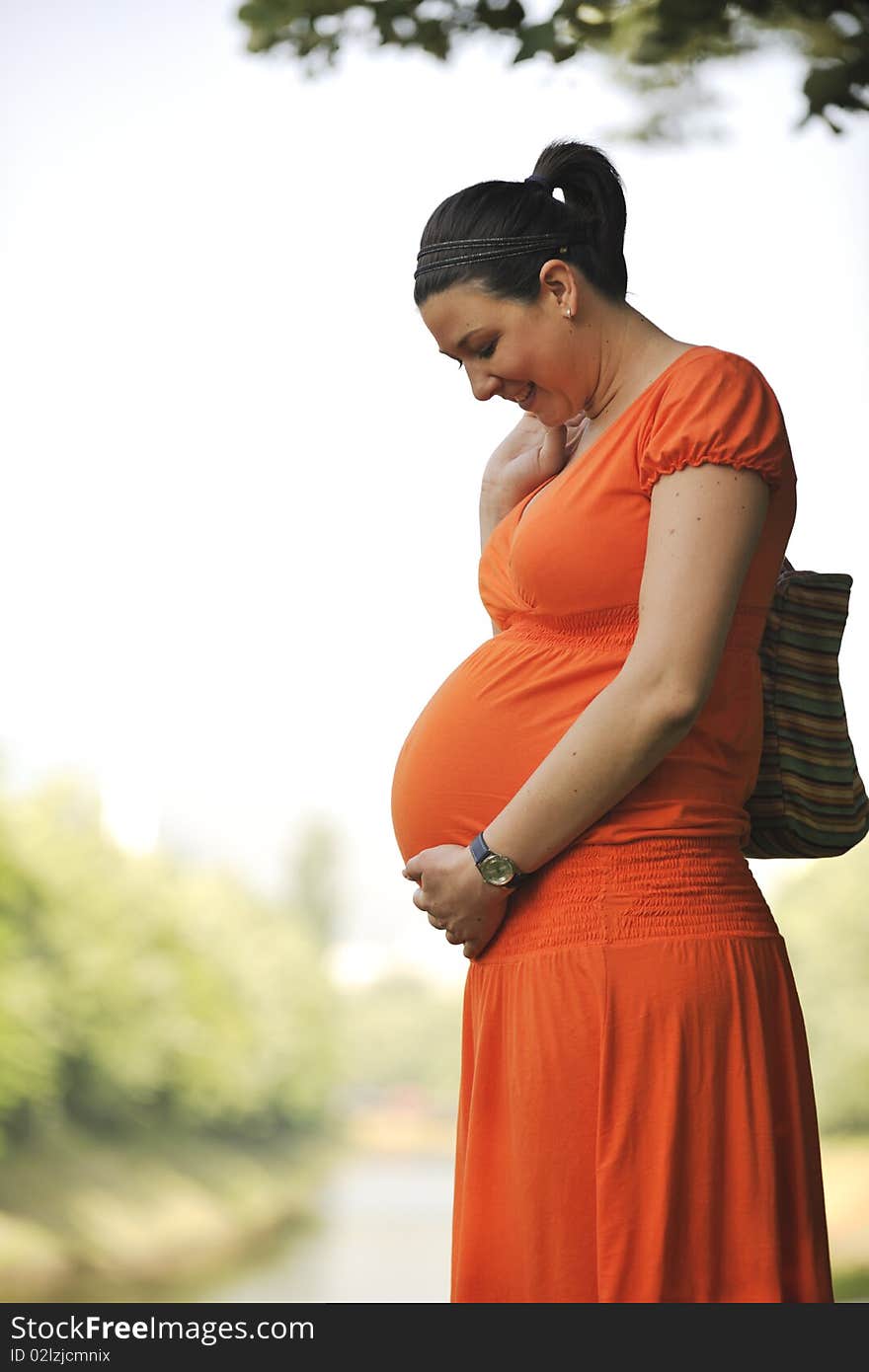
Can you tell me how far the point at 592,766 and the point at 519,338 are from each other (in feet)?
1.13

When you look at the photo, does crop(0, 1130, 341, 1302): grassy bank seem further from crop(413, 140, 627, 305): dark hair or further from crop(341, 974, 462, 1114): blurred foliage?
crop(413, 140, 627, 305): dark hair

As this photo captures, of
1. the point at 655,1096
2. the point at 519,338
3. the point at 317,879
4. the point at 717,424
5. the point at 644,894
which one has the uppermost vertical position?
the point at 317,879

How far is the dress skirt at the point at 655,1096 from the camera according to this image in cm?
96

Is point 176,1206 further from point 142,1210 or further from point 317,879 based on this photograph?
point 317,879

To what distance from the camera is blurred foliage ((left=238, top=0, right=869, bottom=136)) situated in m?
1.70

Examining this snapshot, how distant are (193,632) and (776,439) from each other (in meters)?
9.12

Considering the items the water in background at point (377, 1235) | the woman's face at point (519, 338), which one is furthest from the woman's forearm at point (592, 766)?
the water in background at point (377, 1235)

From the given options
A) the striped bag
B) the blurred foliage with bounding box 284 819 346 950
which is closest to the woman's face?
the striped bag

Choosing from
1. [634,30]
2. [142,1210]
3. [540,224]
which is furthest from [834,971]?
[540,224]

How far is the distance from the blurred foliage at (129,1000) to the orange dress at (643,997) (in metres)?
6.90

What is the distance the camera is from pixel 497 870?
1016 mm

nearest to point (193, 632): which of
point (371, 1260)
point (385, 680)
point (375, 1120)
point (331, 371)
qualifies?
point (385, 680)

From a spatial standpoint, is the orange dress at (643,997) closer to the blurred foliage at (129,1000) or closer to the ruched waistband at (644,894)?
the ruched waistband at (644,894)
